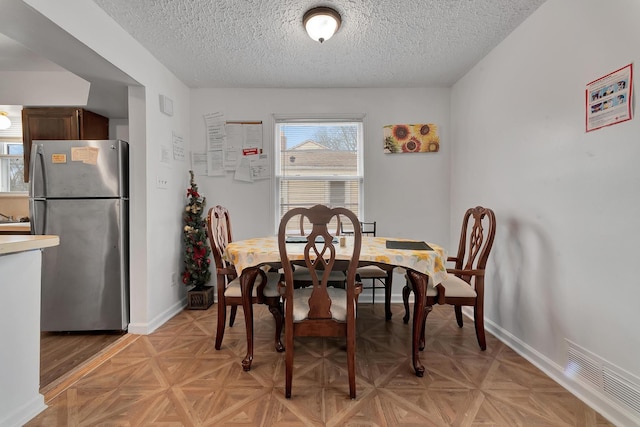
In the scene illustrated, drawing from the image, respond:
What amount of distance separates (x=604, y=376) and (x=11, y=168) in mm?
5659

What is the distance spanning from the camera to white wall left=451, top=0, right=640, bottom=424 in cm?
133

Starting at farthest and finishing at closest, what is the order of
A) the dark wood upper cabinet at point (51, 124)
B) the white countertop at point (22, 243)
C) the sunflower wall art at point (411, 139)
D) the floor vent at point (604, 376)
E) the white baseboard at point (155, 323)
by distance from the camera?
the sunflower wall art at point (411, 139), the dark wood upper cabinet at point (51, 124), the white baseboard at point (155, 323), the floor vent at point (604, 376), the white countertop at point (22, 243)

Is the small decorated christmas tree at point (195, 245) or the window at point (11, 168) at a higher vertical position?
the window at point (11, 168)

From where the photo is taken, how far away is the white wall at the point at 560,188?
4.37 ft

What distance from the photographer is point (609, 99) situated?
1387 mm

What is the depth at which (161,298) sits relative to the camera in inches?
99.0

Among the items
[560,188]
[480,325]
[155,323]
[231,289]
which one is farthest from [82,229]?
[560,188]

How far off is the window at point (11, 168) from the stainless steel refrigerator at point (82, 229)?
154 centimetres

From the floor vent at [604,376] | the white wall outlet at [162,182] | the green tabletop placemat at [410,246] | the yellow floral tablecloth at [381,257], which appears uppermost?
the white wall outlet at [162,182]

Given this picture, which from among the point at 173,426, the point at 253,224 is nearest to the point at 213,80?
the point at 253,224

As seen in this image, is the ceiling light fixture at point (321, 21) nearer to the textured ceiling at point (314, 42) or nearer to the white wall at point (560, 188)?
the textured ceiling at point (314, 42)

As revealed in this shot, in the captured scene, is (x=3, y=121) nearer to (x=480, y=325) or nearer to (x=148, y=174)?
(x=148, y=174)

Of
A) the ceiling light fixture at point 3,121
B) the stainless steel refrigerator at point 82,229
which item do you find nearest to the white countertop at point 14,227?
the stainless steel refrigerator at point 82,229

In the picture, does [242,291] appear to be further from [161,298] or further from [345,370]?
[161,298]
